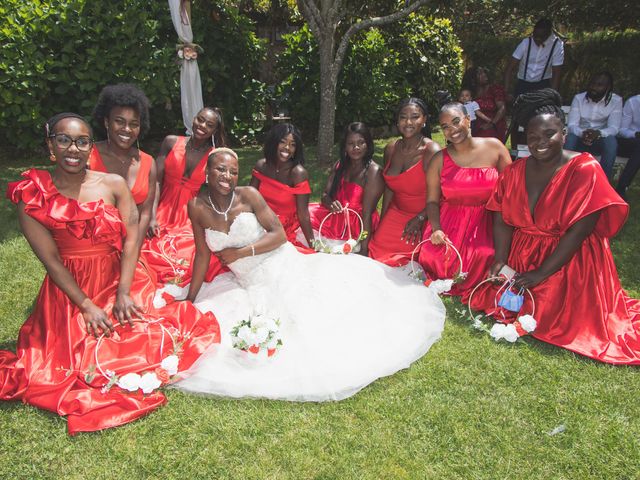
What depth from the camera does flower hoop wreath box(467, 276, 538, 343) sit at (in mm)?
3832

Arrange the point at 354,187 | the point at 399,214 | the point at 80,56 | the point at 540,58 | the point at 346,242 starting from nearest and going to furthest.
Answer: the point at 346,242 < the point at 399,214 < the point at 354,187 < the point at 540,58 < the point at 80,56

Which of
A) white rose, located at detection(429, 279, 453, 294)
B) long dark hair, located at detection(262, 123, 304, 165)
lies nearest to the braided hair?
white rose, located at detection(429, 279, 453, 294)

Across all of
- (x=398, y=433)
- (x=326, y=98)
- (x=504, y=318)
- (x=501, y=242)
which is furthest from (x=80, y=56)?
(x=398, y=433)

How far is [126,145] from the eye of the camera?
15.3 ft

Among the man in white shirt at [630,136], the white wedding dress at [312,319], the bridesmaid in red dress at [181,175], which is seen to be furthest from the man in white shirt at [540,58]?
the bridesmaid in red dress at [181,175]

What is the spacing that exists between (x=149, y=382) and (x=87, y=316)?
0.70 metres

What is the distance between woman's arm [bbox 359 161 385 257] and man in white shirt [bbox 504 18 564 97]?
13.1 ft

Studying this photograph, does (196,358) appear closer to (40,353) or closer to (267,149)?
(40,353)

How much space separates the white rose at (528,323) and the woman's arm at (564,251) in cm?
32

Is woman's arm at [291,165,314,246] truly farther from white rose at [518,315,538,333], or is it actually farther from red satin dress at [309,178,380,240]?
white rose at [518,315,538,333]

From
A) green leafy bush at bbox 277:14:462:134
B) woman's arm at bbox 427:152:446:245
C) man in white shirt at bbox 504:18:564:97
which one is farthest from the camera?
green leafy bush at bbox 277:14:462:134

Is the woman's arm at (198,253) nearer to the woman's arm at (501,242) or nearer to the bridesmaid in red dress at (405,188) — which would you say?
the bridesmaid in red dress at (405,188)

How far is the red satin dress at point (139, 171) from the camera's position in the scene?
472cm

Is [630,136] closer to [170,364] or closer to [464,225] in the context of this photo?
[464,225]
